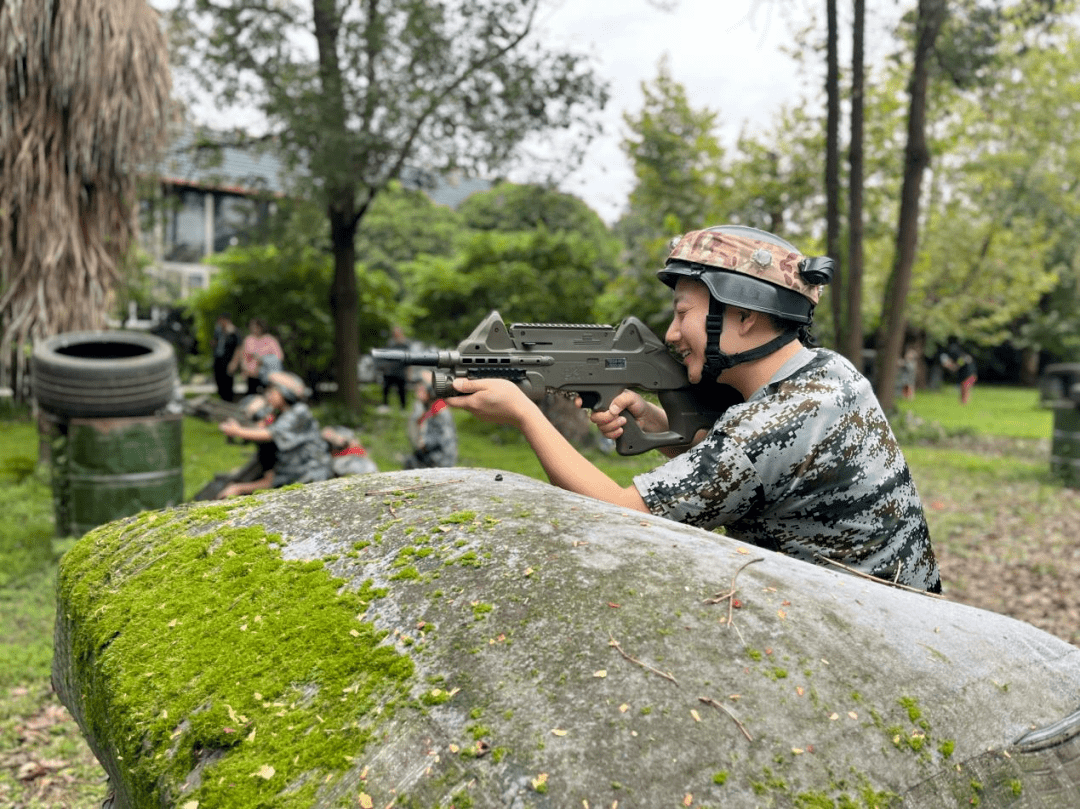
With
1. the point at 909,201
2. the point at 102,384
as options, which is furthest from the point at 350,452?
the point at 909,201

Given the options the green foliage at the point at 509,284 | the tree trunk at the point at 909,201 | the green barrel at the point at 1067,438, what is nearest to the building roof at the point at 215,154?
the green foliage at the point at 509,284

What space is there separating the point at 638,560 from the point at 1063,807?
2.89ft

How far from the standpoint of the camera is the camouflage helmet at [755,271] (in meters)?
2.43

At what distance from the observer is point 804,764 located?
1.49 m

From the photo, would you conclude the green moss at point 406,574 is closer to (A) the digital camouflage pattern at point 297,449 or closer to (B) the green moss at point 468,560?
(B) the green moss at point 468,560

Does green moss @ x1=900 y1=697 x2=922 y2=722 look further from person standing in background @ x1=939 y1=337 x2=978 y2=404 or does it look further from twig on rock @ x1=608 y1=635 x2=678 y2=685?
person standing in background @ x1=939 y1=337 x2=978 y2=404

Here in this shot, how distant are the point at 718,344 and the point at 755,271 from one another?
230mm

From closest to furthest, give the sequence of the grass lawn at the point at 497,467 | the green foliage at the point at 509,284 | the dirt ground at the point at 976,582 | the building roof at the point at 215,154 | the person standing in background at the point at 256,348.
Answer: the dirt ground at the point at 976,582 → the grass lawn at the point at 497,467 → the building roof at the point at 215,154 → the person standing in background at the point at 256,348 → the green foliage at the point at 509,284

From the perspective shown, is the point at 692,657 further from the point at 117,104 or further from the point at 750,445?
the point at 117,104

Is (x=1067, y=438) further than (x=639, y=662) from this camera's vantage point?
Yes

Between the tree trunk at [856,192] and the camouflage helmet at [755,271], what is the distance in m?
11.8

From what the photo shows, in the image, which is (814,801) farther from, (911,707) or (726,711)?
(911,707)

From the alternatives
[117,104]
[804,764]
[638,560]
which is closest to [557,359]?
[638,560]

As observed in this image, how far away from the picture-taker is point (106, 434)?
7609mm
